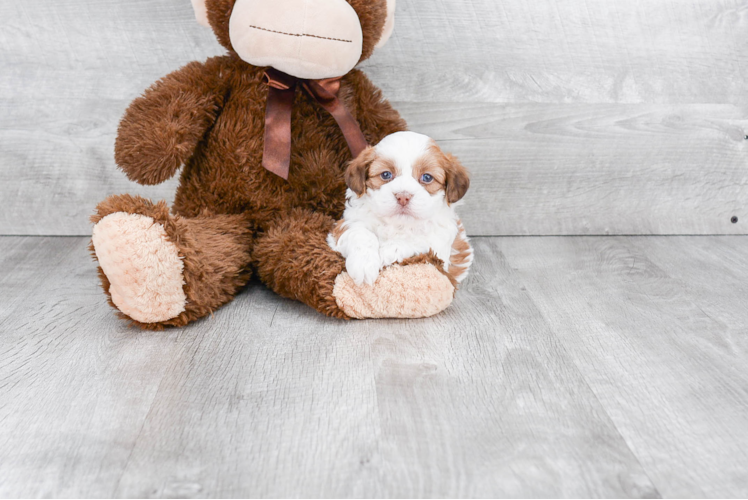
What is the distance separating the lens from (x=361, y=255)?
1.07 metres

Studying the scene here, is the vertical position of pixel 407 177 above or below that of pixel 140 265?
above

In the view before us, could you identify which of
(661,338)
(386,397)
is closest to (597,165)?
(661,338)

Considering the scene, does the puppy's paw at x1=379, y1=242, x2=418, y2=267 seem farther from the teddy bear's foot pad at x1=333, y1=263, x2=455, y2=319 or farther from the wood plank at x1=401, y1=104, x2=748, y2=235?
the wood plank at x1=401, y1=104, x2=748, y2=235

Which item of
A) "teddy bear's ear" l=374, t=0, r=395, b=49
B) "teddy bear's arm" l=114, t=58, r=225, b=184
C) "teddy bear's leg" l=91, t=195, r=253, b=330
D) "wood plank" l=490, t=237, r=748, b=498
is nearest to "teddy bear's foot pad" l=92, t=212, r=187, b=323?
"teddy bear's leg" l=91, t=195, r=253, b=330

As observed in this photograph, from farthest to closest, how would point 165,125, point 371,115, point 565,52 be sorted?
point 565,52 → point 371,115 → point 165,125

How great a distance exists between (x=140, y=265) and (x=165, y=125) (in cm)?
28

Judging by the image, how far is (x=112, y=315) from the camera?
3.73 feet

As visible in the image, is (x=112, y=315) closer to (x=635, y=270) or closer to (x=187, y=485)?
(x=187, y=485)

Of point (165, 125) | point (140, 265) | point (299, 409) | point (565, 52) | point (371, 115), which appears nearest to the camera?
point (299, 409)

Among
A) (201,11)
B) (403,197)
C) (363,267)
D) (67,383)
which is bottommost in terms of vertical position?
(67,383)

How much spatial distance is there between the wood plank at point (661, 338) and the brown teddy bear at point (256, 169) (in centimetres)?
28

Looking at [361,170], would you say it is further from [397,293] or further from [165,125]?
[165,125]

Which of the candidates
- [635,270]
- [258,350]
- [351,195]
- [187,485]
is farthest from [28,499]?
[635,270]

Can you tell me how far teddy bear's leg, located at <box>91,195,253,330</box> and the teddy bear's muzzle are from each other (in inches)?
12.1
